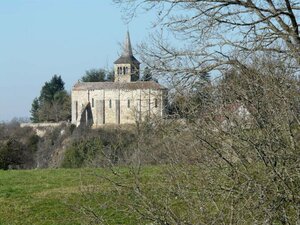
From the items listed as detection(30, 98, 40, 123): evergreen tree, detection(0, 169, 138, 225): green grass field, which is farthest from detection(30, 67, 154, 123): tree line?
detection(0, 169, 138, 225): green grass field

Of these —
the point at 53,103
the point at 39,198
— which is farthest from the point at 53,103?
the point at 39,198

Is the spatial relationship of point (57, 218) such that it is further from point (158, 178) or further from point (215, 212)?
point (215, 212)

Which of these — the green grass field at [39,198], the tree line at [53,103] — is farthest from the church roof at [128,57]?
the tree line at [53,103]

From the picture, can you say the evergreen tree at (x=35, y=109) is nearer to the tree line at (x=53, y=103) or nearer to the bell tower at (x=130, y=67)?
the tree line at (x=53, y=103)

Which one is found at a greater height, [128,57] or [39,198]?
[128,57]

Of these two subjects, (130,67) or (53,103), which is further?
(53,103)

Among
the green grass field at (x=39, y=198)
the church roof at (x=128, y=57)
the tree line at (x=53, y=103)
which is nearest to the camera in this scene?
the church roof at (x=128, y=57)

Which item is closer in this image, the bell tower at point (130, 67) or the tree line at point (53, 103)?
the bell tower at point (130, 67)

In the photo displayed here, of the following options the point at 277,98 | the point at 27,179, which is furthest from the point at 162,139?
the point at 27,179

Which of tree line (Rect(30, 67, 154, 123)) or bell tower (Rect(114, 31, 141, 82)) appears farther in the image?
tree line (Rect(30, 67, 154, 123))

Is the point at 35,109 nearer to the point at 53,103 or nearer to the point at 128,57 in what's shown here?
the point at 53,103

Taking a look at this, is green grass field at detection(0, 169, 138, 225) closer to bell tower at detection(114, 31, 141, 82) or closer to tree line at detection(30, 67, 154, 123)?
bell tower at detection(114, 31, 141, 82)

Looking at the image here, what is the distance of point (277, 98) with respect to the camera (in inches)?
209

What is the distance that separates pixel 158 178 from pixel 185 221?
882 mm
